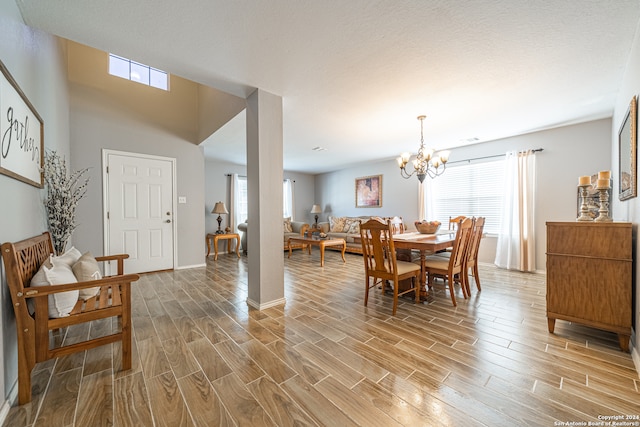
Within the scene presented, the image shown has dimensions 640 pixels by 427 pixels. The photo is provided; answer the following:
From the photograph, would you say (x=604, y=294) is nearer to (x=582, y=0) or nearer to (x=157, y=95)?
(x=582, y=0)

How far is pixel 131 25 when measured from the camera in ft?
5.74

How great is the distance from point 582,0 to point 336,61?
162cm

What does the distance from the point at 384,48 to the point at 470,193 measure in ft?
12.8

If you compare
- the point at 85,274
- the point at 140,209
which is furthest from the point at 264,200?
the point at 140,209

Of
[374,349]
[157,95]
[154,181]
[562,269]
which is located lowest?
[374,349]

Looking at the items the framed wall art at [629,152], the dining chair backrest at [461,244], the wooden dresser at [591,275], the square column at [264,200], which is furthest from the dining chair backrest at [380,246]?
the framed wall art at [629,152]

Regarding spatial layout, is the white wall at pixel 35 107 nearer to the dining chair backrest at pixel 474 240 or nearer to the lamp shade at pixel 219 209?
the lamp shade at pixel 219 209

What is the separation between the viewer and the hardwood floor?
49.1 inches

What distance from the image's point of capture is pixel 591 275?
189 centimetres

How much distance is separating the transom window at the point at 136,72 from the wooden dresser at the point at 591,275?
5.56 meters

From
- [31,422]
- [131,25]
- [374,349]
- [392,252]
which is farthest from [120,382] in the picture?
[131,25]

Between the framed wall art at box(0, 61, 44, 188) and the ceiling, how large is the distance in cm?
63

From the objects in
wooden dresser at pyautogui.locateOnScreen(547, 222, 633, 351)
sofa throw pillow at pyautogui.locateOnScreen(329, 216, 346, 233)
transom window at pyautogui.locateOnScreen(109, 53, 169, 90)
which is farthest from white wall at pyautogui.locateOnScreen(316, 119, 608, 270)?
transom window at pyautogui.locateOnScreen(109, 53, 169, 90)

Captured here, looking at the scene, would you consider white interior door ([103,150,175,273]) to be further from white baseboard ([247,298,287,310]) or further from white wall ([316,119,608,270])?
white wall ([316,119,608,270])
